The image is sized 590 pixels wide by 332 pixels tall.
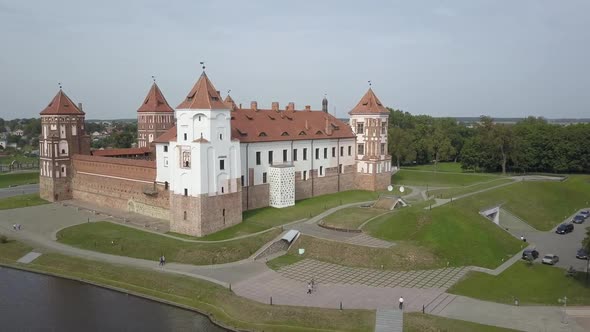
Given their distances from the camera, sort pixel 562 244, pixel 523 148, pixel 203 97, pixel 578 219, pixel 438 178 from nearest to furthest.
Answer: pixel 203 97, pixel 562 244, pixel 578 219, pixel 438 178, pixel 523 148

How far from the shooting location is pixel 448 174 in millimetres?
74625

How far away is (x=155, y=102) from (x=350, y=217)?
35632 millimetres

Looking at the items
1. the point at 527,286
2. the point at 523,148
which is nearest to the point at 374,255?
the point at 527,286

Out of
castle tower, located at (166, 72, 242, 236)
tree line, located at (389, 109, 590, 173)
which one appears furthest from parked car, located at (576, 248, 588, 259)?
tree line, located at (389, 109, 590, 173)

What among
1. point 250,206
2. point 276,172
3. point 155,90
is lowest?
point 250,206

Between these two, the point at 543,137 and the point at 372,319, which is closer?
the point at 372,319

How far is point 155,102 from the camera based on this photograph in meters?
68.7

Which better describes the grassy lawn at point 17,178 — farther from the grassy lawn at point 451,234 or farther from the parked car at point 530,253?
the parked car at point 530,253

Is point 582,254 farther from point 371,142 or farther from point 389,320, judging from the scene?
point 371,142

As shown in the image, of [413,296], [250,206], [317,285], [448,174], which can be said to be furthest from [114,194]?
[448,174]

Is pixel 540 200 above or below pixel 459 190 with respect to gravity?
below

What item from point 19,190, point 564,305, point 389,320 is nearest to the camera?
point 389,320

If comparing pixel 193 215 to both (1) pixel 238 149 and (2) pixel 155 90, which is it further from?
(2) pixel 155 90

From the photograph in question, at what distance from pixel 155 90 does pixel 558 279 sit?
54.3m
